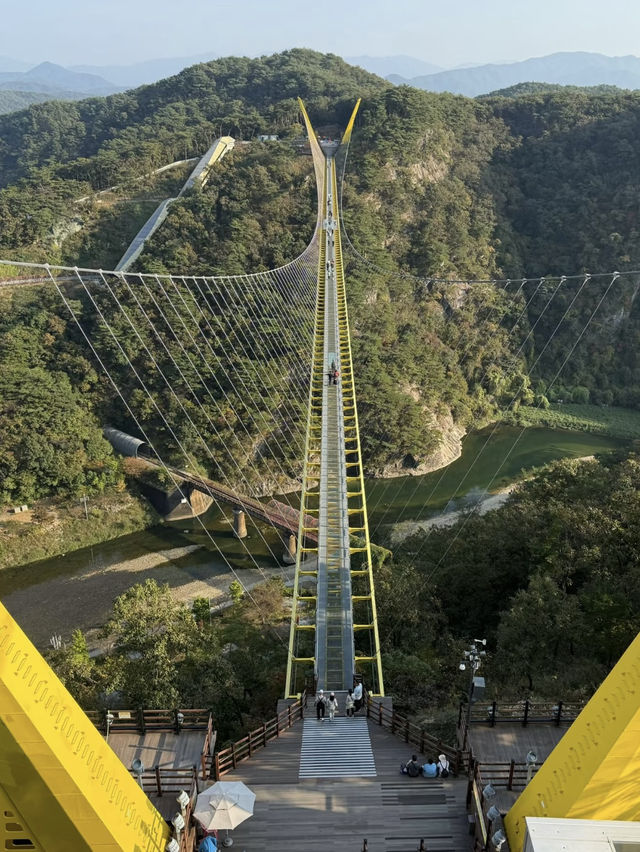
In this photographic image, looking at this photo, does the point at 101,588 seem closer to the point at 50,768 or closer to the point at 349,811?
the point at 349,811

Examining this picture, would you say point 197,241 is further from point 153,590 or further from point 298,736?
point 298,736

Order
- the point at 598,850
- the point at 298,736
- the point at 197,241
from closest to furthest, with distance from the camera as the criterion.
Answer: the point at 598,850, the point at 298,736, the point at 197,241

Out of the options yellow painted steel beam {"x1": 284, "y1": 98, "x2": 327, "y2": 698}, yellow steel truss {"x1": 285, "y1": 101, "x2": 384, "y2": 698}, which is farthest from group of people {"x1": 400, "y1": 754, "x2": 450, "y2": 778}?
yellow painted steel beam {"x1": 284, "y1": 98, "x2": 327, "y2": 698}

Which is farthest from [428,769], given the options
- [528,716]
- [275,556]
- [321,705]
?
[275,556]

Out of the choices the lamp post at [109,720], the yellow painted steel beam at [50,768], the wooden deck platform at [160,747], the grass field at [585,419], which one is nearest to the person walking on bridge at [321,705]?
the wooden deck platform at [160,747]

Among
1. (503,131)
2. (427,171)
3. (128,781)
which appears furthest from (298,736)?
(503,131)

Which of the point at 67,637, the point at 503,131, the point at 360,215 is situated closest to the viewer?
the point at 67,637

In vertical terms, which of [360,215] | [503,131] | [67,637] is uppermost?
[503,131]

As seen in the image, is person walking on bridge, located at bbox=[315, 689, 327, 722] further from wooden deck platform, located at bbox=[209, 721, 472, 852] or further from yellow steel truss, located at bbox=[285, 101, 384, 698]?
wooden deck platform, located at bbox=[209, 721, 472, 852]
